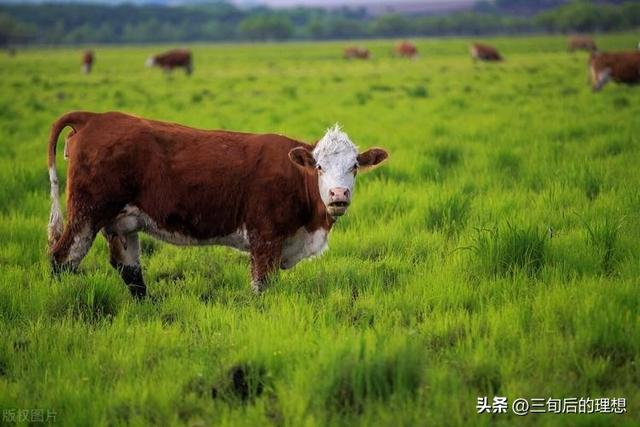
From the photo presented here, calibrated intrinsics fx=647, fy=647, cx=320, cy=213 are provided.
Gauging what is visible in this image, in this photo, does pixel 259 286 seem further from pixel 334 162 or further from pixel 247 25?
pixel 247 25

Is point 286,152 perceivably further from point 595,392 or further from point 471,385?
point 595,392

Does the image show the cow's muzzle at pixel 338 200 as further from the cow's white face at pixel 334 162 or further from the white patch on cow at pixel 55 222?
the white patch on cow at pixel 55 222

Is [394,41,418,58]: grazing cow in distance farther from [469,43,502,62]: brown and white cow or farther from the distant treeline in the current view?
the distant treeline

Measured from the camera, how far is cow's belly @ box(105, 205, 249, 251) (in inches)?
199

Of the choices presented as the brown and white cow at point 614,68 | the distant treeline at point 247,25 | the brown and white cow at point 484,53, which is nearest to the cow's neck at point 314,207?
the brown and white cow at point 614,68

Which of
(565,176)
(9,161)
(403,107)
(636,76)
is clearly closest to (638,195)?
(565,176)

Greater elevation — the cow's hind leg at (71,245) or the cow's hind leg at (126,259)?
the cow's hind leg at (71,245)

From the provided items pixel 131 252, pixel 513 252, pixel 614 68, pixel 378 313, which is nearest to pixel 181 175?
pixel 131 252

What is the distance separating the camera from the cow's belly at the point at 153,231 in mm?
5059

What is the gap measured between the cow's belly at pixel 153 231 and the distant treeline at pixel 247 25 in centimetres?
12599

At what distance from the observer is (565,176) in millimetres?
7875

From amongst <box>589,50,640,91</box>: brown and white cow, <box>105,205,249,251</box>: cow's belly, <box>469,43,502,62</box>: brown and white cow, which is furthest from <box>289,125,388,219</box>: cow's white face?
<box>469,43,502,62</box>: brown and white cow

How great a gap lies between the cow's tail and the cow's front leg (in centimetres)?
155

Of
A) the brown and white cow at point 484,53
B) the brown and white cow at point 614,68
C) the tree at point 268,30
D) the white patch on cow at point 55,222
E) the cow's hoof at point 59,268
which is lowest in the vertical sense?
the cow's hoof at point 59,268
